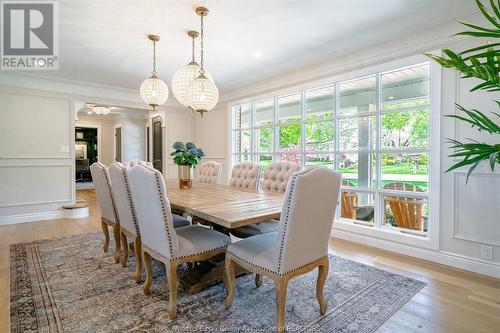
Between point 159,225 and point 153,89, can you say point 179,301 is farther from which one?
point 153,89

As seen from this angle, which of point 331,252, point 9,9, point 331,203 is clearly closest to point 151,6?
point 9,9

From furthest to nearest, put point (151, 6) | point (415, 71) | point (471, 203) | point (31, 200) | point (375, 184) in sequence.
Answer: point (31, 200)
point (375, 184)
point (415, 71)
point (471, 203)
point (151, 6)

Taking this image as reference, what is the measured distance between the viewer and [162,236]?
1742 mm

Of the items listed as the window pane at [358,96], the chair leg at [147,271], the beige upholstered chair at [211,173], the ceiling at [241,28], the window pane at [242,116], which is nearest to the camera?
the chair leg at [147,271]

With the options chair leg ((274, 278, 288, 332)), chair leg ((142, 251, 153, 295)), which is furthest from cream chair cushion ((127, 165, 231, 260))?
chair leg ((274, 278, 288, 332))

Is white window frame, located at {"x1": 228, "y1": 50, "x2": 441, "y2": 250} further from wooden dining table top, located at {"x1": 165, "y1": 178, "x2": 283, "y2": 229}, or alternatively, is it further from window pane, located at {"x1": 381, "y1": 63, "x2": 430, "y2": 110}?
wooden dining table top, located at {"x1": 165, "y1": 178, "x2": 283, "y2": 229}

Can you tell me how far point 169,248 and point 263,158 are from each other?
3.27m

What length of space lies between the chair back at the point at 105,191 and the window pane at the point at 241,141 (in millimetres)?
2798

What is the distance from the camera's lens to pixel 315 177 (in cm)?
150

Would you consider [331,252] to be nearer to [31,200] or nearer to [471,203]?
[471,203]

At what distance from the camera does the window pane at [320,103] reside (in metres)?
3.82

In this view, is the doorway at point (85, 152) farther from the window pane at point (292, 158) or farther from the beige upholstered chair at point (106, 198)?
the window pane at point (292, 158)

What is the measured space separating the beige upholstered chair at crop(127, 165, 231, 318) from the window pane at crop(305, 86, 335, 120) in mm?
2603

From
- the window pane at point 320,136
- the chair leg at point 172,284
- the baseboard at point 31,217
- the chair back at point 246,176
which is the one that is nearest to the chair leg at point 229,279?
the chair leg at point 172,284
